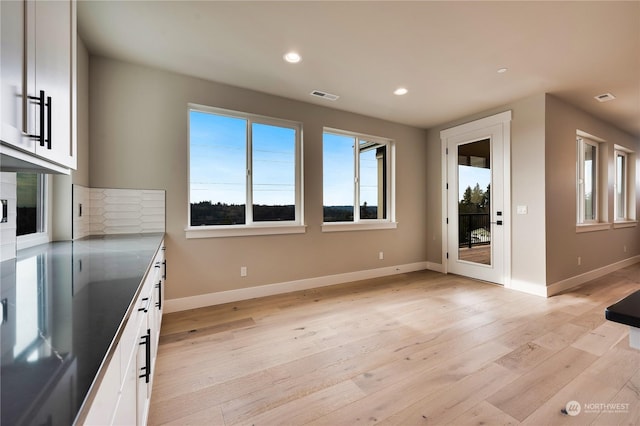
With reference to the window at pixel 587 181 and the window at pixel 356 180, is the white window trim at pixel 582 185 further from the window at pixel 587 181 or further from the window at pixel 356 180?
the window at pixel 356 180

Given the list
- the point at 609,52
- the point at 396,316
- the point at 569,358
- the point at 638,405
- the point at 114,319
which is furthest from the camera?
the point at 396,316

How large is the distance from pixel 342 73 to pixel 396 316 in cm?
269

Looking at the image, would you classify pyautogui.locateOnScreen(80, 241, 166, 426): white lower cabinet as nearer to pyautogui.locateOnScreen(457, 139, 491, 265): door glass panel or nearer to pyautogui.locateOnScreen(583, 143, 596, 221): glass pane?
pyautogui.locateOnScreen(457, 139, 491, 265): door glass panel

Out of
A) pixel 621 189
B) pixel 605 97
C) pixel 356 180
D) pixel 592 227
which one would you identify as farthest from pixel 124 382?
pixel 621 189

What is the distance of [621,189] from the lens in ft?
18.8

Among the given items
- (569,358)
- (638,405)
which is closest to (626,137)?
(569,358)

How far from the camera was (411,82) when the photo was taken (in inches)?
132

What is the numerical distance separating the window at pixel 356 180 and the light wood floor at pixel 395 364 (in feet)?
4.90

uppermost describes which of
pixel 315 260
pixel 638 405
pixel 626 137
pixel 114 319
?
pixel 626 137

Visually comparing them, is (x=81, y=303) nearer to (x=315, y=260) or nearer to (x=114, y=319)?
(x=114, y=319)

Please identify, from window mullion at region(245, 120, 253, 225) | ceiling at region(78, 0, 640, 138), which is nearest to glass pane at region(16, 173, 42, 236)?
ceiling at region(78, 0, 640, 138)

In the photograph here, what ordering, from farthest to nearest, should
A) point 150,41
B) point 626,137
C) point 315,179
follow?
point 626,137 → point 315,179 → point 150,41

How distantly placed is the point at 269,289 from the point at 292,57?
270cm

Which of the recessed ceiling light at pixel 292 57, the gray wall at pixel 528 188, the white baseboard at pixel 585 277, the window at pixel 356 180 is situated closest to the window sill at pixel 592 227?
the white baseboard at pixel 585 277
